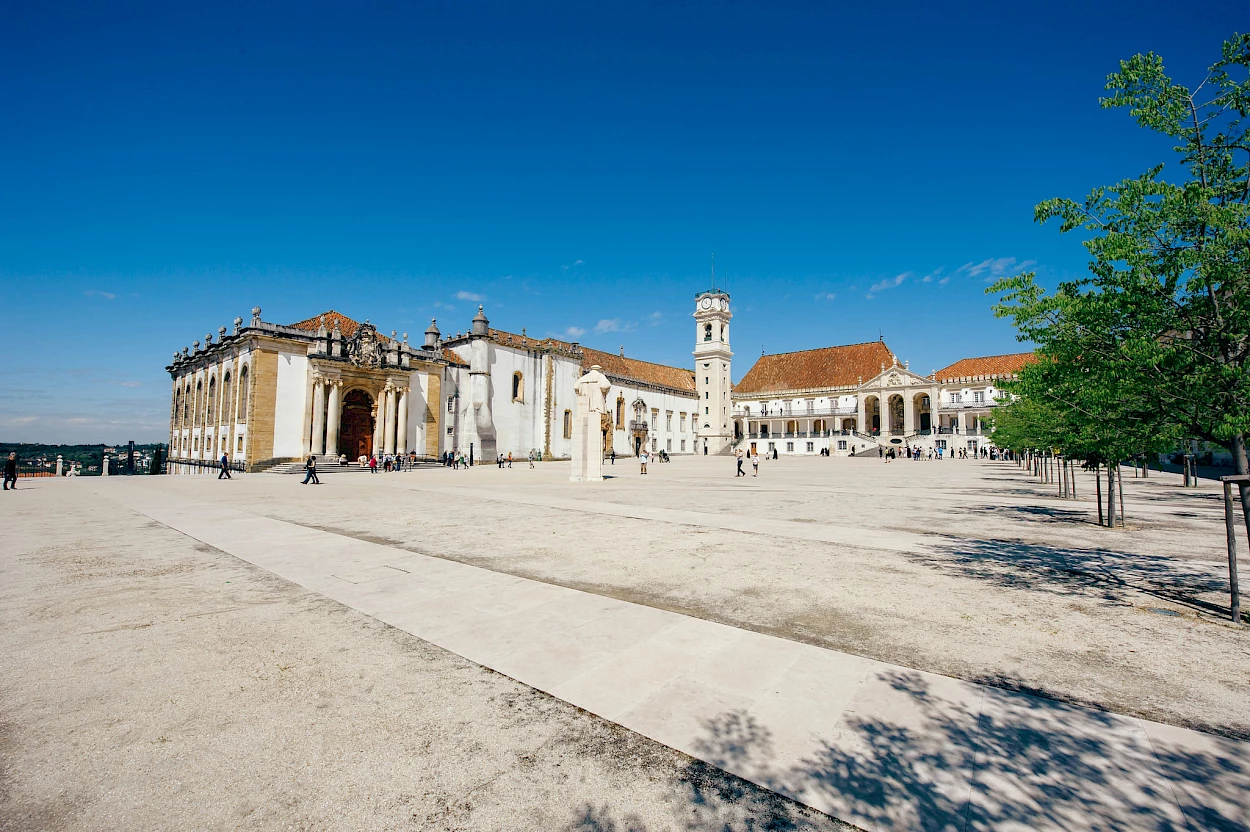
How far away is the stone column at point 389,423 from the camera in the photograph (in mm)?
36844

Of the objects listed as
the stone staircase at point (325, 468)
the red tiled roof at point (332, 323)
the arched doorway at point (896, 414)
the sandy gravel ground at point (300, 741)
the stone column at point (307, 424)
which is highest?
the red tiled roof at point (332, 323)

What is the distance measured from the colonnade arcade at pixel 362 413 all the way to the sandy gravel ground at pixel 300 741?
3106 cm

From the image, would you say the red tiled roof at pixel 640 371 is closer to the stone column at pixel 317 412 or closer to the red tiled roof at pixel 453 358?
the red tiled roof at pixel 453 358

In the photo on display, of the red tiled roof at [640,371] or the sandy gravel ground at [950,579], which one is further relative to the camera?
the red tiled roof at [640,371]

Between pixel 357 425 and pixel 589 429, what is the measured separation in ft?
64.7

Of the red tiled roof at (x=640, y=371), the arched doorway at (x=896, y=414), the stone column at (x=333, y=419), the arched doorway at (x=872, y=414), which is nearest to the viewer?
the stone column at (x=333, y=419)

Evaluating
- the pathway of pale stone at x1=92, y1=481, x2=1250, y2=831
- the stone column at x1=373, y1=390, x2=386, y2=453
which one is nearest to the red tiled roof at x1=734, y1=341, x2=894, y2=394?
the stone column at x1=373, y1=390, x2=386, y2=453

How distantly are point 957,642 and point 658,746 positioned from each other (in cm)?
302

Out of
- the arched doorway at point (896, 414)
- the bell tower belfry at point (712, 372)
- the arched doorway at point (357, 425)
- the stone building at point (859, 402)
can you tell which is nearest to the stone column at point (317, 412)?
the arched doorway at point (357, 425)

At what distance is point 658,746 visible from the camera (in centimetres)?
305

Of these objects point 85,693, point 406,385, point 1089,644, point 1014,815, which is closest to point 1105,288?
point 1089,644

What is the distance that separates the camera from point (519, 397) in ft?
161

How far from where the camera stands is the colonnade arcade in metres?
33.7

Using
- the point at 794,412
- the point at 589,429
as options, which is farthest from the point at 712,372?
the point at 589,429
